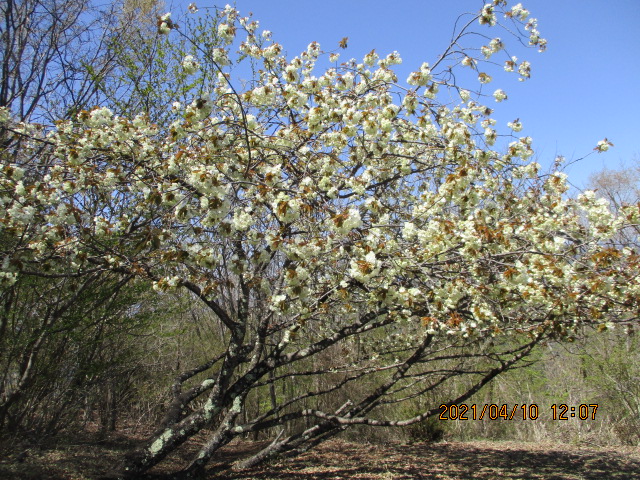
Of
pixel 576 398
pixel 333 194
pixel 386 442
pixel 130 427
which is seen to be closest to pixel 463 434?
pixel 386 442

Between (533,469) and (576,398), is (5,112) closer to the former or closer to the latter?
(533,469)

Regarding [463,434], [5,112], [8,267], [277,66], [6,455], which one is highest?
[277,66]

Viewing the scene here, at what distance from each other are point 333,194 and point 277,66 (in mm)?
2003

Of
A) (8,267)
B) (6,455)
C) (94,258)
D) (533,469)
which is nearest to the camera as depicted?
(8,267)

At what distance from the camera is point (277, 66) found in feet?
14.8

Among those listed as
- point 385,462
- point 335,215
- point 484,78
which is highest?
point 484,78

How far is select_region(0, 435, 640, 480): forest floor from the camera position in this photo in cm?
465

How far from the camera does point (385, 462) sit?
6.29m

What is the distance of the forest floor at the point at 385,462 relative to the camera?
4.65 meters
